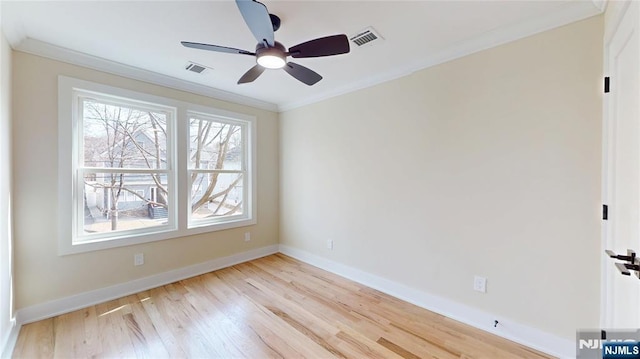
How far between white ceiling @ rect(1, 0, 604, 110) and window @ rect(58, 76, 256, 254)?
1.37 feet

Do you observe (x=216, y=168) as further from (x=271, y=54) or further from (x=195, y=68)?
(x=271, y=54)

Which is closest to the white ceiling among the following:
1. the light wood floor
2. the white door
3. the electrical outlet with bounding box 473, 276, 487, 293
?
the white door

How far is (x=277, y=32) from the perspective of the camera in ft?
6.78

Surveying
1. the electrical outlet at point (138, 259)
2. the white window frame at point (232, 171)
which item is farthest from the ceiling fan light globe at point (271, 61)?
the electrical outlet at point (138, 259)

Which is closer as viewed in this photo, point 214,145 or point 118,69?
point 118,69

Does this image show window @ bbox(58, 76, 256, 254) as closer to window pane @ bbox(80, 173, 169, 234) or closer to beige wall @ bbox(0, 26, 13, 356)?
window pane @ bbox(80, 173, 169, 234)

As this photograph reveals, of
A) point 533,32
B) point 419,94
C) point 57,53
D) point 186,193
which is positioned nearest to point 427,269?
point 419,94

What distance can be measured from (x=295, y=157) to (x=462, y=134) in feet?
7.94

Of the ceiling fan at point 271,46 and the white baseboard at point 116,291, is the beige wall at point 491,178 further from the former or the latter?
the white baseboard at point 116,291

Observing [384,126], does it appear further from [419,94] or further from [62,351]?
[62,351]

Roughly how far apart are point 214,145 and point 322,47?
253 cm

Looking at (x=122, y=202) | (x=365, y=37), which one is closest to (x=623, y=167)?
(x=365, y=37)

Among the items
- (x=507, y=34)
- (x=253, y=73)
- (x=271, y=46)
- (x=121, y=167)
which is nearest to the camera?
(x=271, y=46)

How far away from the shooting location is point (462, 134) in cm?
227
